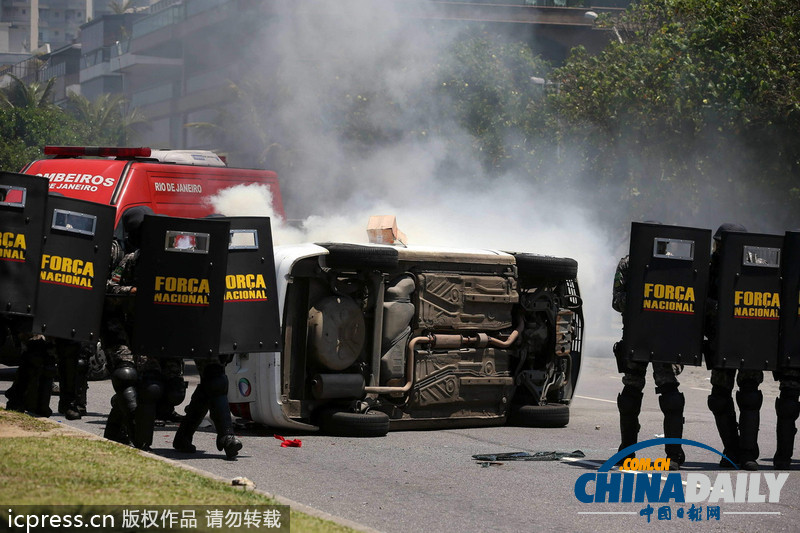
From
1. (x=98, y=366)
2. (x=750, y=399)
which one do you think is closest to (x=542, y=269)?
(x=750, y=399)

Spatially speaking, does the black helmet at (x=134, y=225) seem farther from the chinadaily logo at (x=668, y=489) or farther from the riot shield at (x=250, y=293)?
the chinadaily logo at (x=668, y=489)

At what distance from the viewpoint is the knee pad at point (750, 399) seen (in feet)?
27.6

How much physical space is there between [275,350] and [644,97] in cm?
1935

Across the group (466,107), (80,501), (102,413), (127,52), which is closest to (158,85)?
(127,52)

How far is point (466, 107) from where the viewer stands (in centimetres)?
2961

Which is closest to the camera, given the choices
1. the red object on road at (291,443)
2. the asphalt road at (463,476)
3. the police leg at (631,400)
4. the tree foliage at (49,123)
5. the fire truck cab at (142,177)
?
the asphalt road at (463,476)

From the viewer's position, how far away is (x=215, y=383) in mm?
7828

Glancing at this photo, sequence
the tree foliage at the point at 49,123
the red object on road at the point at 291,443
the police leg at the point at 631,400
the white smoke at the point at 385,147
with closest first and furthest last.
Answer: the police leg at the point at 631,400 < the red object on road at the point at 291,443 < the white smoke at the point at 385,147 < the tree foliage at the point at 49,123

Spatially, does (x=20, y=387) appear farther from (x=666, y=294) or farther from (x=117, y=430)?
(x=666, y=294)

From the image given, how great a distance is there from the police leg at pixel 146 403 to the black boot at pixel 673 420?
11.5ft

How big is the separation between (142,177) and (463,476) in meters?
6.81

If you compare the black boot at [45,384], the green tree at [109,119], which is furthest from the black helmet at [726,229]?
the green tree at [109,119]

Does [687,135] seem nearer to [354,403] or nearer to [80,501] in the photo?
[354,403]

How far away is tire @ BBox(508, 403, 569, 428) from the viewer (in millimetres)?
10352
